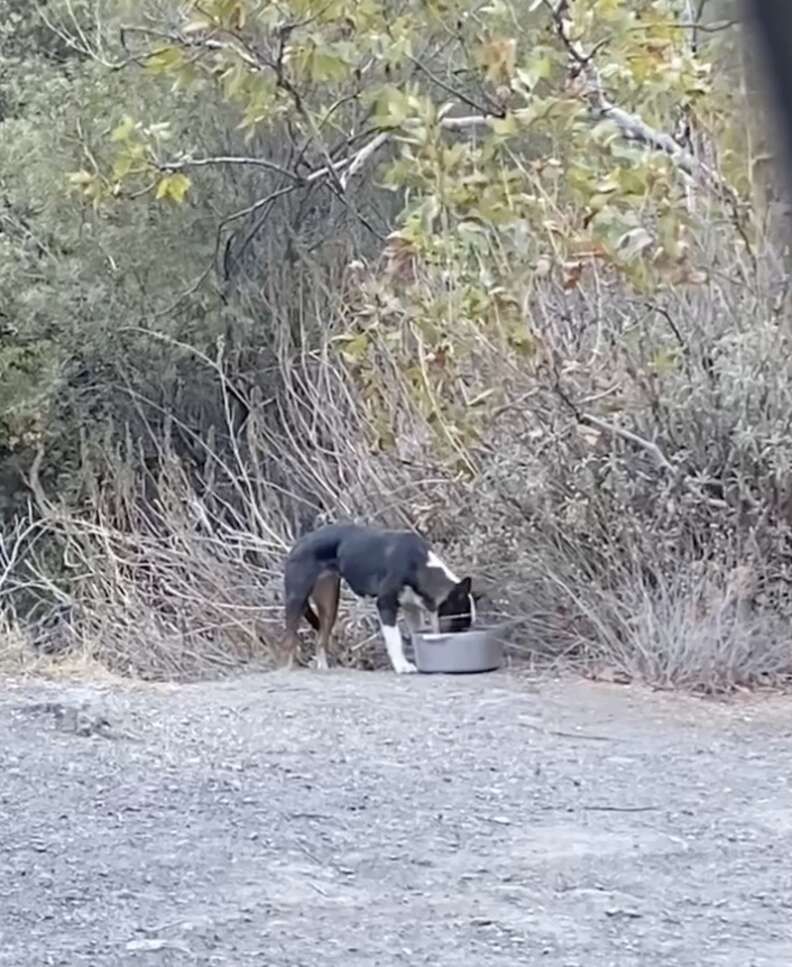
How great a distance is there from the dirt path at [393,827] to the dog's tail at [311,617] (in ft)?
4.05

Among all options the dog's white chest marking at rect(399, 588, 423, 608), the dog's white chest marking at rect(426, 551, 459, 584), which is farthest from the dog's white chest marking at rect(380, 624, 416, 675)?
the dog's white chest marking at rect(426, 551, 459, 584)

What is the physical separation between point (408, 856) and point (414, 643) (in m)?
4.94

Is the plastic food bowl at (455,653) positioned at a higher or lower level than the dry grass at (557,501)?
lower

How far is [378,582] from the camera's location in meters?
11.4

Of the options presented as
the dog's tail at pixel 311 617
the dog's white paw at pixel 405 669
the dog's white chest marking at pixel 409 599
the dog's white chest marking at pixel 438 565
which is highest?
the dog's white chest marking at pixel 438 565

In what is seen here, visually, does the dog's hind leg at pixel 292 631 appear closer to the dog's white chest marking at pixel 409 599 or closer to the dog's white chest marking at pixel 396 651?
→ the dog's white chest marking at pixel 396 651

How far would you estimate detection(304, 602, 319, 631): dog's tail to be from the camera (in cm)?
1184

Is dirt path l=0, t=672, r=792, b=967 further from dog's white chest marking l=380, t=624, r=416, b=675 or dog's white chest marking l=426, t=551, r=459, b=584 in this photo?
dog's white chest marking l=426, t=551, r=459, b=584

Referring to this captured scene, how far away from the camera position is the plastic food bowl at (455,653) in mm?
11148

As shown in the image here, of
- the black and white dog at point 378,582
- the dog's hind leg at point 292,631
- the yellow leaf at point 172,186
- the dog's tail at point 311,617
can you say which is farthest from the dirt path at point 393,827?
the yellow leaf at point 172,186

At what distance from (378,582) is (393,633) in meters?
0.36

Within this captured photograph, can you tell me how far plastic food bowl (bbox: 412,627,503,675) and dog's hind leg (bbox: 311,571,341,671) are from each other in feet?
2.15

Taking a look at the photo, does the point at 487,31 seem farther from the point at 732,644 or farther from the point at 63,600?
the point at 63,600

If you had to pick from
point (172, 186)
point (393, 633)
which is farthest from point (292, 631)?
point (172, 186)
